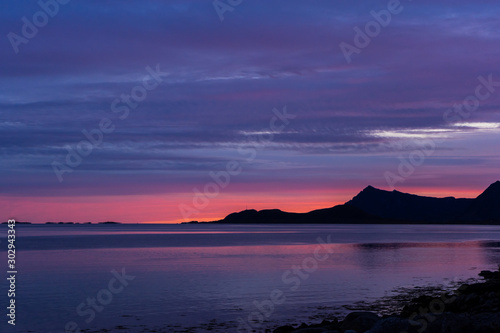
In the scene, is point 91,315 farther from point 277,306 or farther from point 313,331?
point 313,331

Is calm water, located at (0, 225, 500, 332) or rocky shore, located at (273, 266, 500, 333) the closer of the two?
rocky shore, located at (273, 266, 500, 333)

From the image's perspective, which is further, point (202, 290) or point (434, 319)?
point (202, 290)

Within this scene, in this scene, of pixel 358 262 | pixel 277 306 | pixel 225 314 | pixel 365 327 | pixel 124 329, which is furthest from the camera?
pixel 358 262

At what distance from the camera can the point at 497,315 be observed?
59.9 ft

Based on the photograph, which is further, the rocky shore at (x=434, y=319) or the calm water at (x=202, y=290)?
the calm water at (x=202, y=290)

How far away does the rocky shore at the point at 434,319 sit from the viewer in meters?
16.3

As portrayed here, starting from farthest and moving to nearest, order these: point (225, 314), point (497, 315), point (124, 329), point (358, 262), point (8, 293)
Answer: point (358, 262) < point (8, 293) < point (225, 314) < point (124, 329) < point (497, 315)

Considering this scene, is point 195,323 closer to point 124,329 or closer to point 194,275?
point 124,329

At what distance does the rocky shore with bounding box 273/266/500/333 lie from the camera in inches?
640

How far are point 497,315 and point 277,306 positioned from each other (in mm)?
15300

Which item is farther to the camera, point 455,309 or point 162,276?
point 162,276

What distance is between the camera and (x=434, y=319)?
17.0 meters

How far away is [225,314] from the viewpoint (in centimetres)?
2944

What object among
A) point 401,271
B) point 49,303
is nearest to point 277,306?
point 49,303
